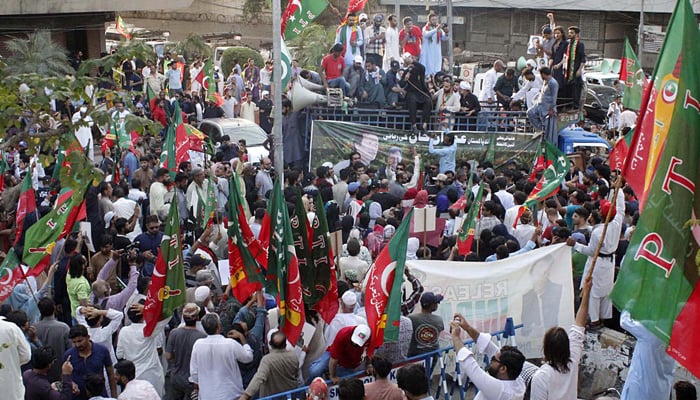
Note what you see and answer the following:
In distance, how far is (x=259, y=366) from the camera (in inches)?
296

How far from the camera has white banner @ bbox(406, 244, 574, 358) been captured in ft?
29.2

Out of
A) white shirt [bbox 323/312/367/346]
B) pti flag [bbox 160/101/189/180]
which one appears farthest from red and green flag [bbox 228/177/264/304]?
pti flag [bbox 160/101/189/180]

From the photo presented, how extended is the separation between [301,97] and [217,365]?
34.9 feet

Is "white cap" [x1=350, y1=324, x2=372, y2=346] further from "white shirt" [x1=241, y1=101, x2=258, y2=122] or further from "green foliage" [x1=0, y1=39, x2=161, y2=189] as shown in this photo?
"white shirt" [x1=241, y1=101, x2=258, y2=122]

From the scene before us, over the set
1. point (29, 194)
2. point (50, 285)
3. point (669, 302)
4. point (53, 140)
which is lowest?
point (50, 285)

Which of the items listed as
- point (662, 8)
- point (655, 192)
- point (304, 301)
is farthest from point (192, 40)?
point (655, 192)

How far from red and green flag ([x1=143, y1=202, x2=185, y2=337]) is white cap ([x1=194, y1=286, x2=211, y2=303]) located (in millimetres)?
224

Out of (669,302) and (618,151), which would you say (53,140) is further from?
(618,151)

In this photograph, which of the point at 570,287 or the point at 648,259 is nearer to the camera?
the point at 648,259

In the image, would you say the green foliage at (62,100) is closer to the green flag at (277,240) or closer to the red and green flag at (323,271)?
the green flag at (277,240)

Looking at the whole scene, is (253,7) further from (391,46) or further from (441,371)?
(441,371)

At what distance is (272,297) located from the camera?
9219 millimetres

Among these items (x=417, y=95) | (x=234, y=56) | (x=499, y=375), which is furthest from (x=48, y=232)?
(x=234, y=56)

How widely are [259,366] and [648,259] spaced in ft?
11.0
